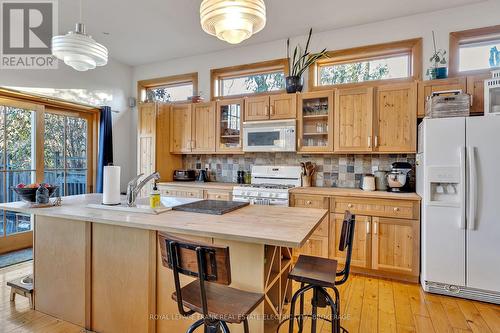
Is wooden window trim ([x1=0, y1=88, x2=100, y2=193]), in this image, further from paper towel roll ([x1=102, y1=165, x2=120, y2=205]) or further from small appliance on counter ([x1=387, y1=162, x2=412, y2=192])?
small appliance on counter ([x1=387, y1=162, x2=412, y2=192])

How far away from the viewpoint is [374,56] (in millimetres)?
3574

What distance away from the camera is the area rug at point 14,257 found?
3.19 m

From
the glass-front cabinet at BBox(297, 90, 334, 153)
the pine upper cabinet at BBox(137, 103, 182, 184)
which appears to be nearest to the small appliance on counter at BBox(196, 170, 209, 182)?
the pine upper cabinet at BBox(137, 103, 182, 184)

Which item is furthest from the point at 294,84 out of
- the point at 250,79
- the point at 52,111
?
the point at 52,111

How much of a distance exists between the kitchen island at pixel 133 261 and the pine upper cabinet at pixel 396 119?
176 cm

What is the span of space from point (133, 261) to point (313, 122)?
9.17 feet

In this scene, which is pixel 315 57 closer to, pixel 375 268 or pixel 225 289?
pixel 375 268

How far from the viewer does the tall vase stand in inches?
145

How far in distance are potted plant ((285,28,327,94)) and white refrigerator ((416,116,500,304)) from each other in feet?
5.50

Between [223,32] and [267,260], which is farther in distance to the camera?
[223,32]

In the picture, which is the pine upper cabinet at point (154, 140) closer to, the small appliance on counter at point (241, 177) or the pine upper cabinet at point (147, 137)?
the pine upper cabinet at point (147, 137)

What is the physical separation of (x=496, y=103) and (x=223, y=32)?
8.74ft

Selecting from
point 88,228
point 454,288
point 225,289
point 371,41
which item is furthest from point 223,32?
point 454,288

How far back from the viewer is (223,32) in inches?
67.4
